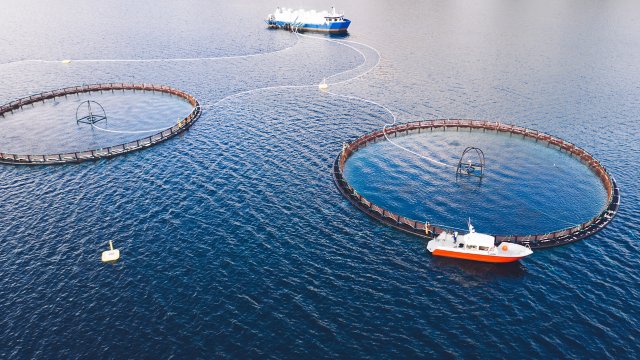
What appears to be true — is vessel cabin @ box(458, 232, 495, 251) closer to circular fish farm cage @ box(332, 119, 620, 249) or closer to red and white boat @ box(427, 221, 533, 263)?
red and white boat @ box(427, 221, 533, 263)

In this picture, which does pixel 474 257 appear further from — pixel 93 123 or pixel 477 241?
pixel 93 123

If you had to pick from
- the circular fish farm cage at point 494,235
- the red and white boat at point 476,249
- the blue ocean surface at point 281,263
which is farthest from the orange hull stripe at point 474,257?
the circular fish farm cage at point 494,235

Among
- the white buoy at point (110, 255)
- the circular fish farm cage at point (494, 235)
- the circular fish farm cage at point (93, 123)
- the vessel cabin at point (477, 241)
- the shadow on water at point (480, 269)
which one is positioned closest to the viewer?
the shadow on water at point (480, 269)

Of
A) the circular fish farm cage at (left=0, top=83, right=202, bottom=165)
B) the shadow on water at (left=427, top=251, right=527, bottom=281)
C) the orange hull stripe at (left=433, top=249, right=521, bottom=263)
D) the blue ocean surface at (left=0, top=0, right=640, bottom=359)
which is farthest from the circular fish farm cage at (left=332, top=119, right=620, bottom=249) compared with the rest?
the circular fish farm cage at (left=0, top=83, right=202, bottom=165)

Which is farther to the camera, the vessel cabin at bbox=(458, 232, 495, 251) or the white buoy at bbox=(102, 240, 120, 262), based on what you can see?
the white buoy at bbox=(102, 240, 120, 262)

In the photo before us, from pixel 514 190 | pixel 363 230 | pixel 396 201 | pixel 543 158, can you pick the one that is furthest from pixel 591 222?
pixel 363 230

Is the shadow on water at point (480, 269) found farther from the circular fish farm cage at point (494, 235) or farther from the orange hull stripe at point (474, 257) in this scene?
the circular fish farm cage at point (494, 235)
